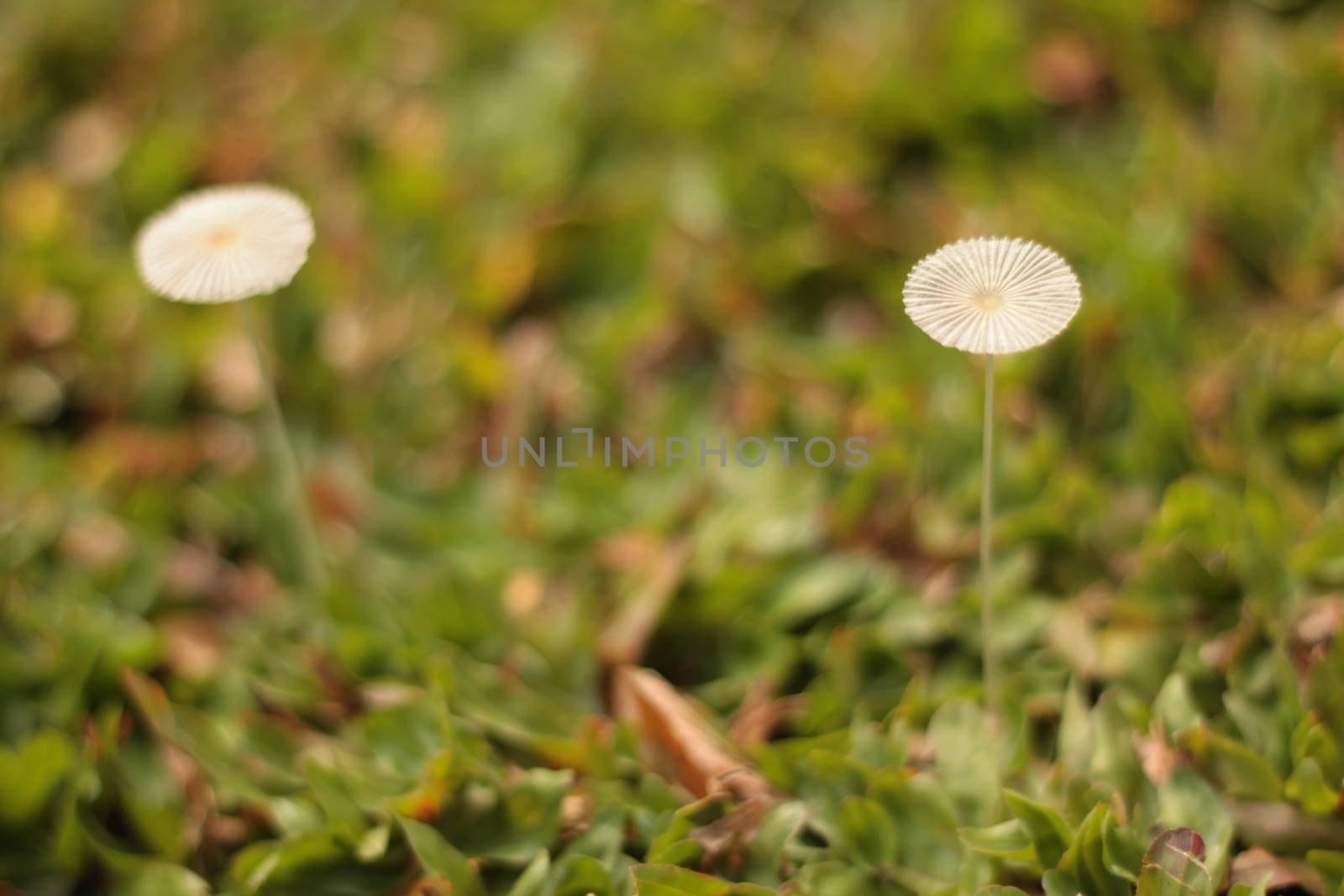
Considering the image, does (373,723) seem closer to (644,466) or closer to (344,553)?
(344,553)

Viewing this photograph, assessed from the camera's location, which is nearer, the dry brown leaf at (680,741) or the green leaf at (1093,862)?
the green leaf at (1093,862)

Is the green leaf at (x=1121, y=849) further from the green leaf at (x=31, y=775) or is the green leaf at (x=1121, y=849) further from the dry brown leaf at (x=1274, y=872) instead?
the green leaf at (x=31, y=775)

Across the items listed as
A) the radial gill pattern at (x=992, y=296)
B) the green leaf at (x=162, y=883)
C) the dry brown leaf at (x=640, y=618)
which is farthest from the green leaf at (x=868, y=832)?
the green leaf at (x=162, y=883)

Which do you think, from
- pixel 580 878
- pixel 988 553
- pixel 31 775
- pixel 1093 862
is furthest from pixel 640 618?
pixel 31 775

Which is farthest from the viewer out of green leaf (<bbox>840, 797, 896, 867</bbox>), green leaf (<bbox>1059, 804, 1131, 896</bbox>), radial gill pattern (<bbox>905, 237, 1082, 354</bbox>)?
green leaf (<bbox>840, 797, 896, 867</bbox>)

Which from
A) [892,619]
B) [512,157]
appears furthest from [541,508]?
[512,157]

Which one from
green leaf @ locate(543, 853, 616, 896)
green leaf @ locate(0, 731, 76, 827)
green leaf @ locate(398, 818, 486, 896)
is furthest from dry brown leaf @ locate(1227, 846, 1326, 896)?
green leaf @ locate(0, 731, 76, 827)

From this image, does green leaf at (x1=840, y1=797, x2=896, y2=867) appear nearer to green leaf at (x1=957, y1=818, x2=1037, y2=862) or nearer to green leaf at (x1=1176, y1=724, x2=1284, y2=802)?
green leaf at (x1=957, y1=818, x2=1037, y2=862)

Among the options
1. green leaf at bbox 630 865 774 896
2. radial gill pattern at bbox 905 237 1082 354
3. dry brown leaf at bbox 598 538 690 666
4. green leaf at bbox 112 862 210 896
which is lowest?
green leaf at bbox 112 862 210 896

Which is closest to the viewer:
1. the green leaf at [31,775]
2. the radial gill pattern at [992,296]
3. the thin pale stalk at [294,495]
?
the radial gill pattern at [992,296]
